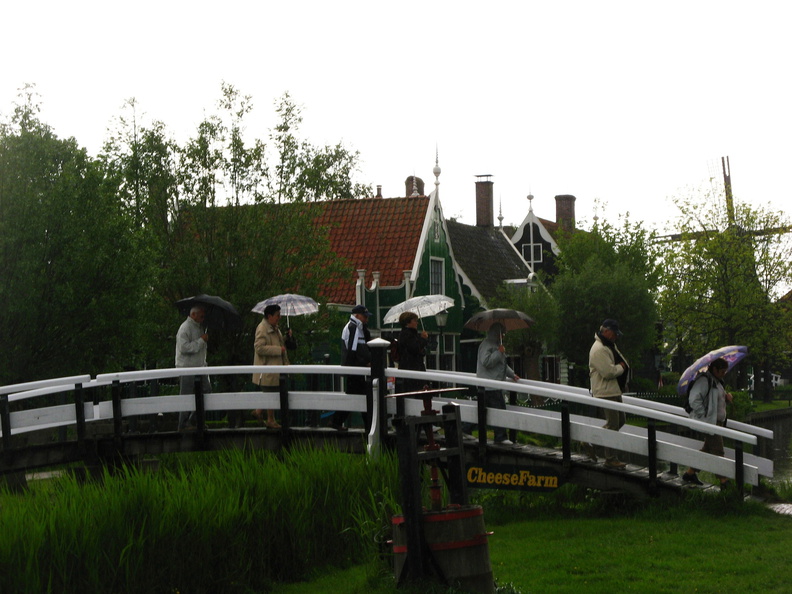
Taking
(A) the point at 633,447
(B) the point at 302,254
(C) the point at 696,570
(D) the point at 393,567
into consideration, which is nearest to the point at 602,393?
(A) the point at 633,447

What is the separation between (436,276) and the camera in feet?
112

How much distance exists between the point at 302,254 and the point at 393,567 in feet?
51.2

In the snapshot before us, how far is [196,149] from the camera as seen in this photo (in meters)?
23.1

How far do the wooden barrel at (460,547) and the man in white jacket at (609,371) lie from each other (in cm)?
443

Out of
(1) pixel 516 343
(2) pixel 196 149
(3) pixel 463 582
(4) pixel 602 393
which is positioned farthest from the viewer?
(1) pixel 516 343

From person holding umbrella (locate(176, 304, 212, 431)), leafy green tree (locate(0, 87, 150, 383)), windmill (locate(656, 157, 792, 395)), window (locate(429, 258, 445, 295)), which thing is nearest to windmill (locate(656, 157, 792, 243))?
windmill (locate(656, 157, 792, 395))

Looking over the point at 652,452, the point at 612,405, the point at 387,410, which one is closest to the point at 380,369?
the point at 387,410

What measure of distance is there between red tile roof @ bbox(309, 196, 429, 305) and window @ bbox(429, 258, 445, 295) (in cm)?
139

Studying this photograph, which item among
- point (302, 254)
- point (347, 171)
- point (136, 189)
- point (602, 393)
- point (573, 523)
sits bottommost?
point (573, 523)

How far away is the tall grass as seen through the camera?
8180 millimetres

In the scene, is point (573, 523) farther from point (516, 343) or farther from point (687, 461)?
point (516, 343)

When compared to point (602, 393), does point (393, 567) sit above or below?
below

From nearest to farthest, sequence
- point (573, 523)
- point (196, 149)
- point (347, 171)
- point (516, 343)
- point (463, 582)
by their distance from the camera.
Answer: point (463, 582) → point (573, 523) → point (196, 149) → point (516, 343) → point (347, 171)

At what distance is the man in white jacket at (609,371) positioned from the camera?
11.7 meters
